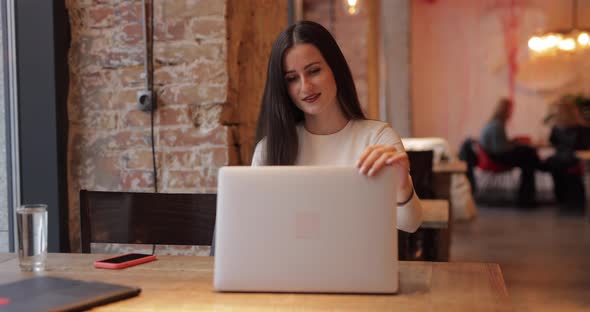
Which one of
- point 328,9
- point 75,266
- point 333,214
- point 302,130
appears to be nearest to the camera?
point 333,214

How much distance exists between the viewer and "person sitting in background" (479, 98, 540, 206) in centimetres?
812

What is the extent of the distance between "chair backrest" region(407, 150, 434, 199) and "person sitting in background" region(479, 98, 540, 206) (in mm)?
4625

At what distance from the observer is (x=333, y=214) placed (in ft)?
4.09

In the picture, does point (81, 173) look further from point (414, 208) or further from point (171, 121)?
point (414, 208)

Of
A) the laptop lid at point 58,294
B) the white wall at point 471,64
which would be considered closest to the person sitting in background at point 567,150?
the white wall at point 471,64

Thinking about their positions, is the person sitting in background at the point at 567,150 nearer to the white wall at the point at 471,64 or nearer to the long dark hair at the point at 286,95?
the white wall at the point at 471,64

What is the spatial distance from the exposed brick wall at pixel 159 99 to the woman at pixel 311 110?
0.57 metres

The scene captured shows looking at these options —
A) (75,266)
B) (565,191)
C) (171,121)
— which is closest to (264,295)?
(75,266)

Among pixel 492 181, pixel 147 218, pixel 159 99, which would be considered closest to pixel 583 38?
pixel 492 181

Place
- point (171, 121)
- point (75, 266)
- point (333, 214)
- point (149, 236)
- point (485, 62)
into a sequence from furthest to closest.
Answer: point (485, 62) < point (171, 121) < point (149, 236) < point (75, 266) < point (333, 214)

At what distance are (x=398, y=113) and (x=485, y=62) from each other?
7.39 ft

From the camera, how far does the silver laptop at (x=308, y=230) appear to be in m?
1.24

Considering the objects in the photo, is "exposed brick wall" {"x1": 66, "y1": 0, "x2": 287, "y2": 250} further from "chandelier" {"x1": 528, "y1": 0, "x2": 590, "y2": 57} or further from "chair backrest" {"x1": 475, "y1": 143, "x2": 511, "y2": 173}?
"chandelier" {"x1": 528, "y1": 0, "x2": 590, "y2": 57}

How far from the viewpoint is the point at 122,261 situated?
5.22 feet
